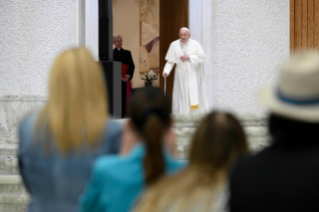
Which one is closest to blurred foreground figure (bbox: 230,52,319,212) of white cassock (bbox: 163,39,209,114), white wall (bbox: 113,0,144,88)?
white cassock (bbox: 163,39,209,114)

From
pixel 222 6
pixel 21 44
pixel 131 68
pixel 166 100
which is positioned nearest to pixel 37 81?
pixel 21 44

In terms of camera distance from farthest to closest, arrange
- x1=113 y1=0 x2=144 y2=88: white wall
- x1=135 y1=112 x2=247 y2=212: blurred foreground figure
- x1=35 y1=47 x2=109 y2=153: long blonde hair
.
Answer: x1=113 y1=0 x2=144 y2=88: white wall, x1=35 y1=47 x2=109 y2=153: long blonde hair, x1=135 y1=112 x2=247 y2=212: blurred foreground figure

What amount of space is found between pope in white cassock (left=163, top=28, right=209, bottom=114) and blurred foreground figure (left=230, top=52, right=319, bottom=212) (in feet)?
20.9

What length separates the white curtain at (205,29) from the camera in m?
8.02

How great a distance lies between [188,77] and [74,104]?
20.5 feet

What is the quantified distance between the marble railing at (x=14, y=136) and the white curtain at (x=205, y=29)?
321 centimetres

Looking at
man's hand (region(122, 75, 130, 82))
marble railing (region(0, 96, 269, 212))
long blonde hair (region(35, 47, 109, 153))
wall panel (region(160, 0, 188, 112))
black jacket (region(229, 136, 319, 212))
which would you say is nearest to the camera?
black jacket (region(229, 136, 319, 212))

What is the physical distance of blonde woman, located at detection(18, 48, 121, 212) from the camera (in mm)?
1583

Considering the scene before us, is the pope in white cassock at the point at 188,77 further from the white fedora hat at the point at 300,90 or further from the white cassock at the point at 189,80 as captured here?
the white fedora hat at the point at 300,90

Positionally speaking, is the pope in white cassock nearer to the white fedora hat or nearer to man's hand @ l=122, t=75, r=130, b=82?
man's hand @ l=122, t=75, r=130, b=82

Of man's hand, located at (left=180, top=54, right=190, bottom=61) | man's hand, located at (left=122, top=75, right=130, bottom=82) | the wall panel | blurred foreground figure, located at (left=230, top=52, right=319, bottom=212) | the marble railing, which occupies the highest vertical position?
the wall panel

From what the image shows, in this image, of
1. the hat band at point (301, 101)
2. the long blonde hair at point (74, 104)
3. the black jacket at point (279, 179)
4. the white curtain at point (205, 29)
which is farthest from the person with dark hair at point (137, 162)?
the white curtain at point (205, 29)

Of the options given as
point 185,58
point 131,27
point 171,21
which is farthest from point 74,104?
point 131,27

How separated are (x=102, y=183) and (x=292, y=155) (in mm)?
597
